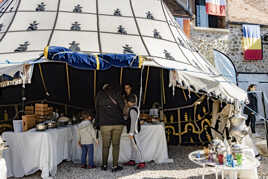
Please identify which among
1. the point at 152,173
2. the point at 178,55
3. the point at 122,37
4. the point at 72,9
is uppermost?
the point at 72,9

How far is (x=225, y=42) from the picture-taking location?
10.1 m

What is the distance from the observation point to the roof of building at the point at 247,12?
1064 centimetres

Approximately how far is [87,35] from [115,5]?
966 millimetres

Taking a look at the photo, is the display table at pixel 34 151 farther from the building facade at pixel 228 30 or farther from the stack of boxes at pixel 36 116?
the building facade at pixel 228 30

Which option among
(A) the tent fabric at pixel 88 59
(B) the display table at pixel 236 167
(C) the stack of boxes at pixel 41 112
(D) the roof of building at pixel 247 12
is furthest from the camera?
(D) the roof of building at pixel 247 12

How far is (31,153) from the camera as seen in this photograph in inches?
142

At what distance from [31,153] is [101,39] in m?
1.91

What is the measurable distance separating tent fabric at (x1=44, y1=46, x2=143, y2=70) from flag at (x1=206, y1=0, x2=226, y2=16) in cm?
760

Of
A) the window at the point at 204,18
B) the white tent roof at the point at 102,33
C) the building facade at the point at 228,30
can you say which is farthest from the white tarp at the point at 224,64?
the white tent roof at the point at 102,33

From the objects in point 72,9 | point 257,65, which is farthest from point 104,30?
point 257,65

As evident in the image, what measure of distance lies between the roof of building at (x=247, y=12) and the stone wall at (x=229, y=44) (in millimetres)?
574

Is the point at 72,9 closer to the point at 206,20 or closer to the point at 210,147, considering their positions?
the point at 210,147

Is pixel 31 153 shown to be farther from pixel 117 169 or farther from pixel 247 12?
Result: pixel 247 12

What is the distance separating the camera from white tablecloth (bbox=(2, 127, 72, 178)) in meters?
3.56
